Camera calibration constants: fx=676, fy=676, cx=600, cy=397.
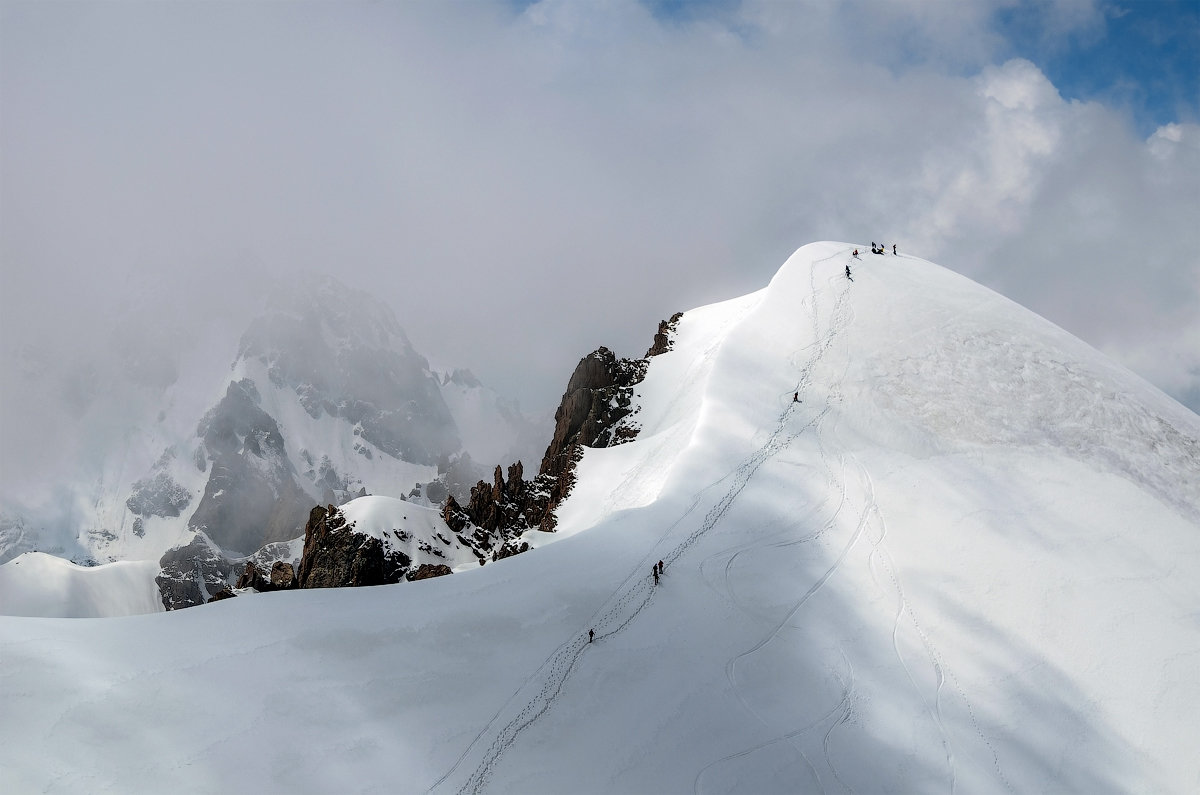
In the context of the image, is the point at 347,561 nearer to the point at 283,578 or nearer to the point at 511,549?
the point at 283,578

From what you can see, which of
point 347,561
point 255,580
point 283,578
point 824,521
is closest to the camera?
point 824,521

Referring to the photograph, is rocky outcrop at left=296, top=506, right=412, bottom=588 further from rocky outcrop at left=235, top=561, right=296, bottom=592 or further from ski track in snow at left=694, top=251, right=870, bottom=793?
ski track in snow at left=694, top=251, right=870, bottom=793

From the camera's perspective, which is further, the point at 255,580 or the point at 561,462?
the point at 561,462

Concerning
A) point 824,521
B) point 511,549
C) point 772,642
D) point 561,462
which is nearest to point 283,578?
point 511,549

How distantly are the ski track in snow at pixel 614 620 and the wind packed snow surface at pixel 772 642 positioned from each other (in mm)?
141

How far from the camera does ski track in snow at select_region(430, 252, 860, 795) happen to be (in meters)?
26.3

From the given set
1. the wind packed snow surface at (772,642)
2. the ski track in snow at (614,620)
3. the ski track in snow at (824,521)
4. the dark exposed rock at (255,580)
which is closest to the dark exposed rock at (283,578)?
the dark exposed rock at (255,580)

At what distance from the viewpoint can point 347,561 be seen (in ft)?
243

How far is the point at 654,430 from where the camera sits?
72.2 m

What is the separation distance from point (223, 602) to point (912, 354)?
52.5 m

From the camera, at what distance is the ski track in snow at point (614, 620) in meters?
26.3

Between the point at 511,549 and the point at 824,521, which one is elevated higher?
the point at 824,521

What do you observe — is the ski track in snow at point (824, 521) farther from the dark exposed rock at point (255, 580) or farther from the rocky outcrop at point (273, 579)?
the dark exposed rock at point (255, 580)

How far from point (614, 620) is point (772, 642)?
809 centimetres
